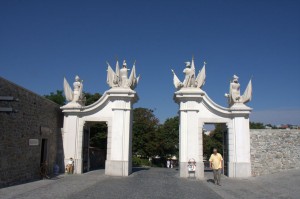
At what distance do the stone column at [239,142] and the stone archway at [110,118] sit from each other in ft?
16.1

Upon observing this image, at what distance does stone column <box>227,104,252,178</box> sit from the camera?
50.9ft

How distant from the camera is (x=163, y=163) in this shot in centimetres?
3753

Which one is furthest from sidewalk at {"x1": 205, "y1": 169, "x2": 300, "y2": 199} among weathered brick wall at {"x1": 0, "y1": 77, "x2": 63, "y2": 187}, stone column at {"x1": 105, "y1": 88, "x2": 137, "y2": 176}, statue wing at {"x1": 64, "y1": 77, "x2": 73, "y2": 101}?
statue wing at {"x1": 64, "y1": 77, "x2": 73, "y2": 101}

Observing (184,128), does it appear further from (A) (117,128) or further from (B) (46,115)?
(B) (46,115)

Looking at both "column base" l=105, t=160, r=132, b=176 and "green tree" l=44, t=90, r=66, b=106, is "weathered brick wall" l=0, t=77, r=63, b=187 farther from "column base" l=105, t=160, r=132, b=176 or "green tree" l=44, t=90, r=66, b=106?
"green tree" l=44, t=90, r=66, b=106

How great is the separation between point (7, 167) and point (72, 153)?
5678mm

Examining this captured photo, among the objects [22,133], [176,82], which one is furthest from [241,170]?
[22,133]

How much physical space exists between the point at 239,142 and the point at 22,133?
31.7 ft

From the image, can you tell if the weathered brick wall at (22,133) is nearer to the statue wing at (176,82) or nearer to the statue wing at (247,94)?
the statue wing at (176,82)

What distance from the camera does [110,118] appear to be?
16422 millimetres

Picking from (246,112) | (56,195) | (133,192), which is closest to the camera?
(56,195)

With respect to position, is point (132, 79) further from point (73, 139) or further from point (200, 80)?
point (73, 139)

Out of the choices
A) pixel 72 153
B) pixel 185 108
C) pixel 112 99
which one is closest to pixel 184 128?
pixel 185 108

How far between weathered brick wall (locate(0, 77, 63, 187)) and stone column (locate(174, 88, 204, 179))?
20.2 feet
